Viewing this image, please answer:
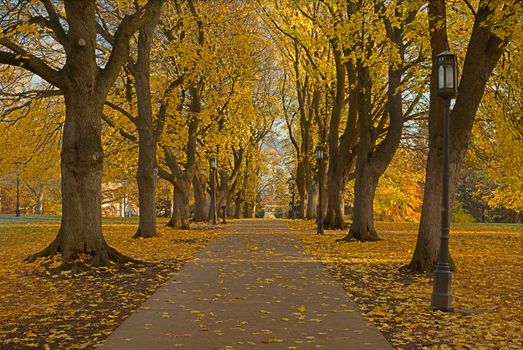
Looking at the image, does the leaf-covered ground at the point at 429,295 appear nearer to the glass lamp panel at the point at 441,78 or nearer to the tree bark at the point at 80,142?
the glass lamp panel at the point at 441,78

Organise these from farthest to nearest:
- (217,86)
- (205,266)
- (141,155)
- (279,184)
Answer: (279,184) → (217,86) → (141,155) → (205,266)

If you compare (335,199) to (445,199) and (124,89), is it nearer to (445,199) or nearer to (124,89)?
(124,89)

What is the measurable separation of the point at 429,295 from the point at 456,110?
4650 millimetres

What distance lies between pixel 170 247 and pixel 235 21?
14677mm

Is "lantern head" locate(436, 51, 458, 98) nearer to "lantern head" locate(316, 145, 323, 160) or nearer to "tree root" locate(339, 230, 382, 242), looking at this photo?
"tree root" locate(339, 230, 382, 242)

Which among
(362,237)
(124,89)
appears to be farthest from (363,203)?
(124,89)

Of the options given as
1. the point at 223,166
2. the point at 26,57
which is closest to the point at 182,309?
the point at 26,57

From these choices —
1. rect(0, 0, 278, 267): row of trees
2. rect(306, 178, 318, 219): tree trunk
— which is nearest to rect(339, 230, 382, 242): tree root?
rect(0, 0, 278, 267): row of trees

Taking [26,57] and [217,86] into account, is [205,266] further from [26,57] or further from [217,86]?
[217,86]

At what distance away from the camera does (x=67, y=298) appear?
10070 mm

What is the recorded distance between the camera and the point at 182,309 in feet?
29.6

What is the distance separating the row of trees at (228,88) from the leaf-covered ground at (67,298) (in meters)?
1.06

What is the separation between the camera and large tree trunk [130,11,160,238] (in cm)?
2381

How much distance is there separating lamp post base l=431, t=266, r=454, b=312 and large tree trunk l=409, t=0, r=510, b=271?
14.3ft
